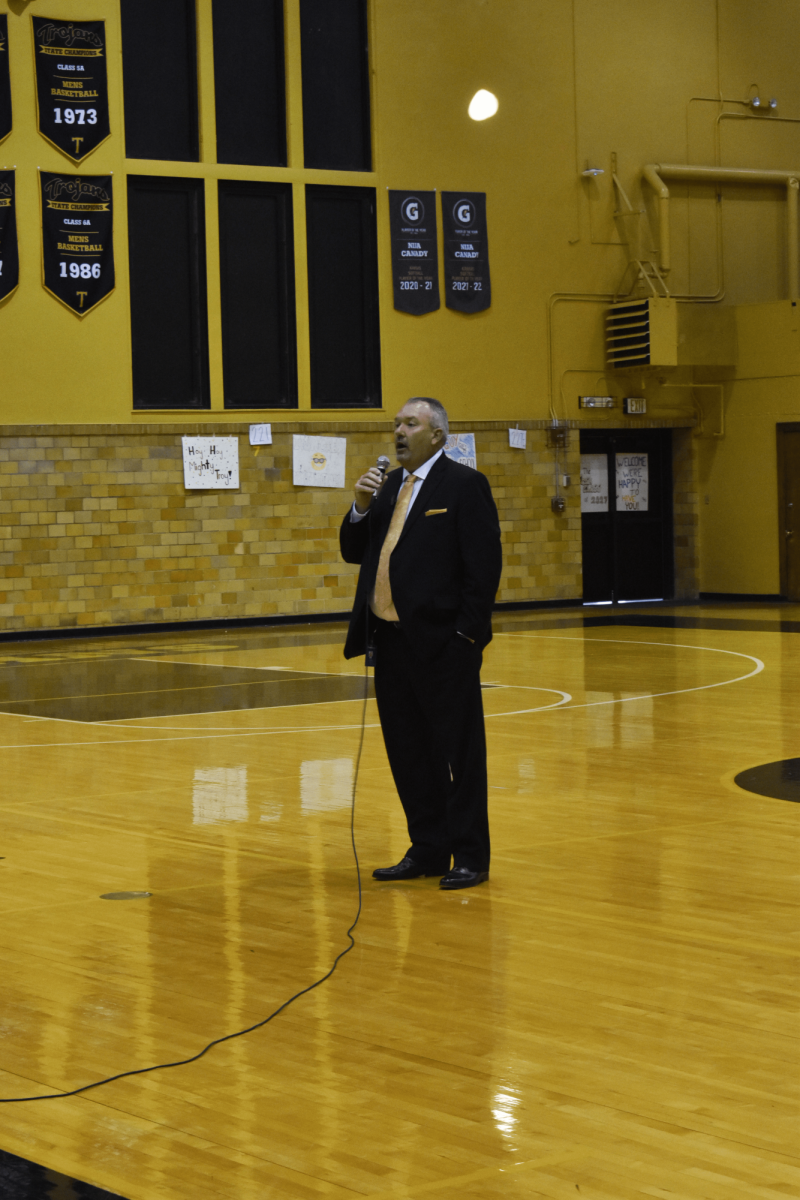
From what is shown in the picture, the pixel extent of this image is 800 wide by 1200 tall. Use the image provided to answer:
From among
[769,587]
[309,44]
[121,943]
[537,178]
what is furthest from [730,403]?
[121,943]

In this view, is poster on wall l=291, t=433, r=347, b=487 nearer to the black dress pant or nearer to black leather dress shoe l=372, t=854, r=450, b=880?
the black dress pant

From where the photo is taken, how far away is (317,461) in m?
20.8

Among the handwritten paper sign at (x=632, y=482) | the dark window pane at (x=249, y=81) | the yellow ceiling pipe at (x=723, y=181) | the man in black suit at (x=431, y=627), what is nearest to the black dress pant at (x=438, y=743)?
the man in black suit at (x=431, y=627)

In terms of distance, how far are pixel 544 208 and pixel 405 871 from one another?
57.4 feet

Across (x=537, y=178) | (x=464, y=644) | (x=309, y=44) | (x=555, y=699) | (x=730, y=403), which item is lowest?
(x=555, y=699)

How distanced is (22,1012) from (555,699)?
25.8ft

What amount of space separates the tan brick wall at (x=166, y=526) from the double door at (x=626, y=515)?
154cm

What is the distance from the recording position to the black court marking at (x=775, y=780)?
7.65 meters

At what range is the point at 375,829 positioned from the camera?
7035mm

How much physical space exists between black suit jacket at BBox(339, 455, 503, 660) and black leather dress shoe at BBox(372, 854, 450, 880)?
818mm

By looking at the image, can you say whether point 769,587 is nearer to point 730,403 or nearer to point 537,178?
point 730,403

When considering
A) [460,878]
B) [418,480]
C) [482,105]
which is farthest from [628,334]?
[460,878]

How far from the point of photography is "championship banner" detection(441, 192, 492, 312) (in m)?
21.4

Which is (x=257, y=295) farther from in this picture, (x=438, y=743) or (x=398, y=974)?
(x=398, y=974)
